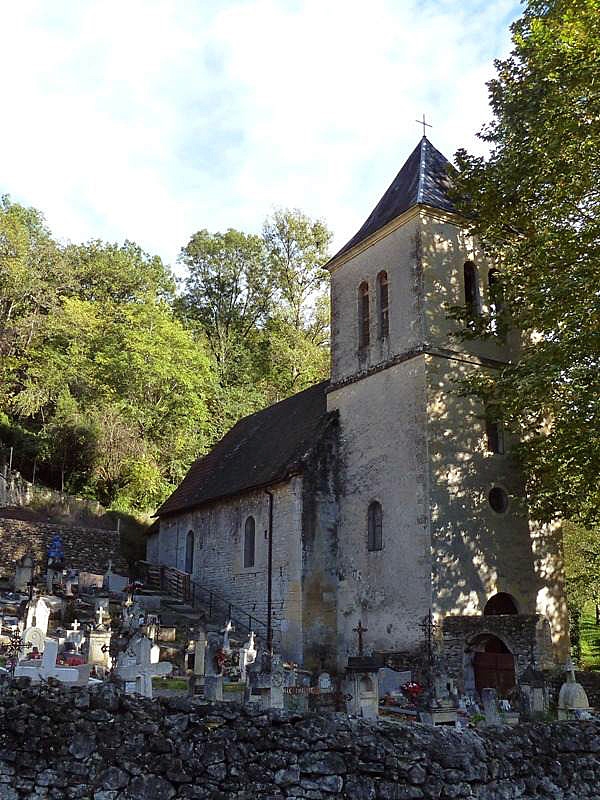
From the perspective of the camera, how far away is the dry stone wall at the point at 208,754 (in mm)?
7062

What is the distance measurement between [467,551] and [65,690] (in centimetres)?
1341

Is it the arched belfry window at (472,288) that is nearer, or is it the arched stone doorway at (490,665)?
the arched stone doorway at (490,665)

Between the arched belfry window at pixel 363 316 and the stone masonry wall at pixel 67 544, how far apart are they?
44.8 ft

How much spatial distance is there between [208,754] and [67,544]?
24.4 metres

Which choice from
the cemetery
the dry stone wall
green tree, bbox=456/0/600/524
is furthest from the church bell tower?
the dry stone wall

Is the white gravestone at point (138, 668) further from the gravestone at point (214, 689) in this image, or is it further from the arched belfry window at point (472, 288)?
the arched belfry window at point (472, 288)

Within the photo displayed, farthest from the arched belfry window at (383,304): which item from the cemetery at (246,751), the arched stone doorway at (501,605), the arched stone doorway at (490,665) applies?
the cemetery at (246,751)

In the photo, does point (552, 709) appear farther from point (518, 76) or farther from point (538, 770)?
point (518, 76)

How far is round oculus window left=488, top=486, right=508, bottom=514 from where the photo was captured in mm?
20125

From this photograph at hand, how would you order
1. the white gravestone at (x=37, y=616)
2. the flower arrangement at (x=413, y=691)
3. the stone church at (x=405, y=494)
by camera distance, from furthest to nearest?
the stone church at (x=405, y=494)
the white gravestone at (x=37, y=616)
the flower arrangement at (x=413, y=691)

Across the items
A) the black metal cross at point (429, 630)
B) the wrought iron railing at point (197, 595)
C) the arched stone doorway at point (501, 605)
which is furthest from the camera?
the wrought iron railing at point (197, 595)

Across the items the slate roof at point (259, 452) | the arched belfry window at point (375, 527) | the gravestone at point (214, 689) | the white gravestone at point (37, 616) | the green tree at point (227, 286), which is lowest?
the gravestone at point (214, 689)

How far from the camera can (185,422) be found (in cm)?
3872

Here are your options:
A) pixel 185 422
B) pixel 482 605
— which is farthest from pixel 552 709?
Result: pixel 185 422
